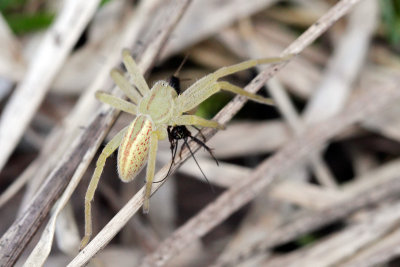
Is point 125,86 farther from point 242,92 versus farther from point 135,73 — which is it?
point 242,92

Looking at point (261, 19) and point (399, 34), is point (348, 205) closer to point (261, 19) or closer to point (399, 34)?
point (399, 34)

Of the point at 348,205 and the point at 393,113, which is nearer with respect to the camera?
the point at 348,205

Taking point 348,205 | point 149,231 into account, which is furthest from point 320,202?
point 149,231

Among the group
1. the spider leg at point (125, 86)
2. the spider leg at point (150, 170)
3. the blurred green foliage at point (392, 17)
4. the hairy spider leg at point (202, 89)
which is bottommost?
the spider leg at point (150, 170)

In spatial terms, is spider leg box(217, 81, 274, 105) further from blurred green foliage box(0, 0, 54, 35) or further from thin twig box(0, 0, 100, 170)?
blurred green foliage box(0, 0, 54, 35)

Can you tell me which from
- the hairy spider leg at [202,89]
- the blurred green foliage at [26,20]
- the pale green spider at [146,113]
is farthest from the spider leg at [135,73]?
the blurred green foliage at [26,20]

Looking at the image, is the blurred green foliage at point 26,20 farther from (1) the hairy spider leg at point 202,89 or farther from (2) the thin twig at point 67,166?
(1) the hairy spider leg at point 202,89

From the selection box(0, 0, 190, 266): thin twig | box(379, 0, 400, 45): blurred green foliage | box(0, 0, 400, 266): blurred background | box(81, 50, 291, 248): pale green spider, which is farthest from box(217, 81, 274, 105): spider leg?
box(379, 0, 400, 45): blurred green foliage
